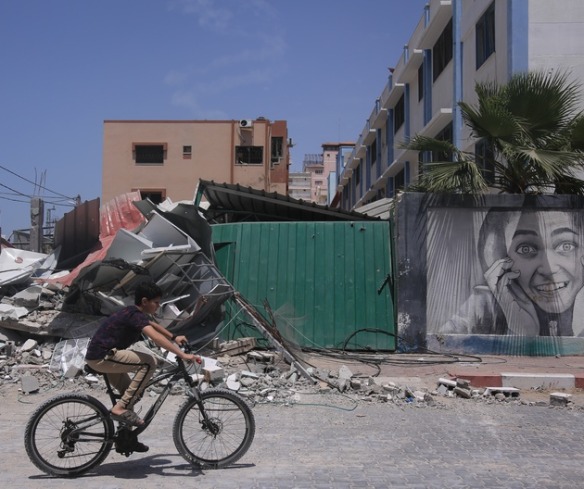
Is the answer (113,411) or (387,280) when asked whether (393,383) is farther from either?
(113,411)

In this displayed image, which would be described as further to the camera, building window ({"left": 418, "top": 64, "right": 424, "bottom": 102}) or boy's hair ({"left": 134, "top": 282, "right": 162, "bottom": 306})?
building window ({"left": 418, "top": 64, "right": 424, "bottom": 102})

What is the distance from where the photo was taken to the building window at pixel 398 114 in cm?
2904

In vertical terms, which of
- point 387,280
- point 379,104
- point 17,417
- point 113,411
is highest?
point 379,104

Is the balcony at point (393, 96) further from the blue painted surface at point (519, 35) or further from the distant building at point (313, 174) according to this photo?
the distant building at point (313, 174)

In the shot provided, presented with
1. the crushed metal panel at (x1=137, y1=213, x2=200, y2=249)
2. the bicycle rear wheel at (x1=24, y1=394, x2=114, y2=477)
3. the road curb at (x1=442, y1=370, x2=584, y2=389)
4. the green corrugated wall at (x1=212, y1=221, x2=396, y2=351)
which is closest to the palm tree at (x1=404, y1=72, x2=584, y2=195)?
the green corrugated wall at (x1=212, y1=221, x2=396, y2=351)

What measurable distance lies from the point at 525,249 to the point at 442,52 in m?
12.2

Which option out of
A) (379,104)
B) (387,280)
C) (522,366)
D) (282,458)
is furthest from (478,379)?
(379,104)

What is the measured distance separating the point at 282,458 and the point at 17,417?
136 inches

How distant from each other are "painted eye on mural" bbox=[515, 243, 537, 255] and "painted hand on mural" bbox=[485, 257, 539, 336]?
12.8 inches

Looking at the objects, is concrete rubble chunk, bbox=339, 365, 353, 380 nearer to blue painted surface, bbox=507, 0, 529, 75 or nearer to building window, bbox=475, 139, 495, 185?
building window, bbox=475, 139, 495, 185

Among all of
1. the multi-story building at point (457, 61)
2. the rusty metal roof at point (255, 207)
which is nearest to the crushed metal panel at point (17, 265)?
the rusty metal roof at point (255, 207)

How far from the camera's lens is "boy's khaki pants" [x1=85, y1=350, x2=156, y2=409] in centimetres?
538

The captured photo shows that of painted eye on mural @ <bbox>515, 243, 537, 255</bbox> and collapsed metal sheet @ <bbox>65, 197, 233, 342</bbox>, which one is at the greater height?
painted eye on mural @ <bbox>515, 243, 537, 255</bbox>

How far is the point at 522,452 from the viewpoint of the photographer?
20.6 feet
